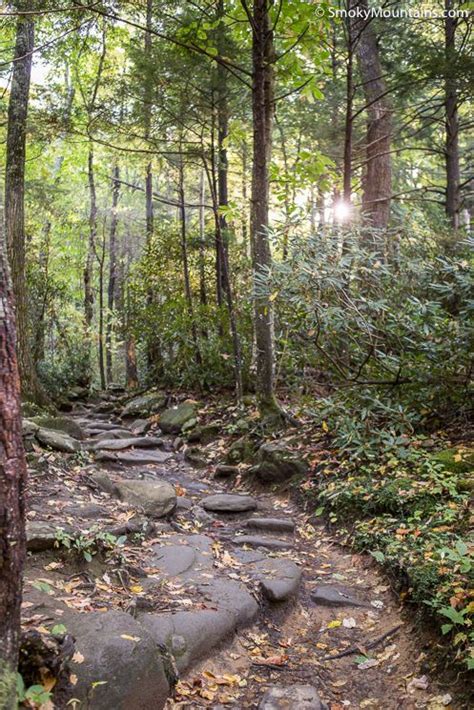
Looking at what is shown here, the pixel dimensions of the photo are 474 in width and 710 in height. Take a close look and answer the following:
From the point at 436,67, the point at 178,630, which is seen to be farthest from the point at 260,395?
the point at 436,67

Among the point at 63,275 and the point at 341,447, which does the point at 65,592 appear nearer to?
the point at 341,447

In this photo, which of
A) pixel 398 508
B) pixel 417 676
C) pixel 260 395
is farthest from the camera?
pixel 260 395

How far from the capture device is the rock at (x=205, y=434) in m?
8.43

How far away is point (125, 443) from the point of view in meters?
8.05

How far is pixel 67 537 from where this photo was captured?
3.54m

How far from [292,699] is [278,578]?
4.03ft

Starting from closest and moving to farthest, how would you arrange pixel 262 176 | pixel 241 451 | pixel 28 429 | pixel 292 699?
1. pixel 292 699
2. pixel 28 429
3. pixel 262 176
4. pixel 241 451

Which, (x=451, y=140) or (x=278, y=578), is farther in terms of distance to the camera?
(x=451, y=140)

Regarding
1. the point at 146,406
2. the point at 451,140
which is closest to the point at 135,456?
the point at 146,406

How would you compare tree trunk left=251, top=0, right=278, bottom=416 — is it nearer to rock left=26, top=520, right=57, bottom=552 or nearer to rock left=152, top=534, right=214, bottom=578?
rock left=152, top=534, right=214, bottom=578

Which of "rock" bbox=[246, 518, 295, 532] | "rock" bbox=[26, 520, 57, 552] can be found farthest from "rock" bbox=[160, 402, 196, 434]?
"rock" bbox=[26, 520, 57, 552]

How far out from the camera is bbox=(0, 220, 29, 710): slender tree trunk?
6.01 feet

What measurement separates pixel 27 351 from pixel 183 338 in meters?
3.81

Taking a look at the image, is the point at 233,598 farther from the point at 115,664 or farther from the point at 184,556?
Answer: the point at 115,664
